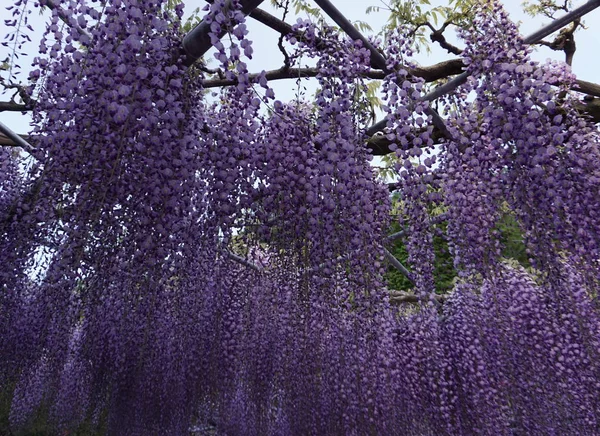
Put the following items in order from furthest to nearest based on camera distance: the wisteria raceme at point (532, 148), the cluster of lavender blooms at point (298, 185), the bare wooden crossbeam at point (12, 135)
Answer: the bare wooden crossbeam at point (12, 135), the wisteria raceme at point (532, 148), the cluster of lavender blooms at point (298, 185)

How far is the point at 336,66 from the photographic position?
2842mm

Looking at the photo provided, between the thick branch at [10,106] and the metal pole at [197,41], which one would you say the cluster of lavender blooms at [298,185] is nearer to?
the metal pole at [197,41]

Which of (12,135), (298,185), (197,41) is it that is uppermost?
(12,135)

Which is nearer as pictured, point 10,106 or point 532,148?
point 532,148

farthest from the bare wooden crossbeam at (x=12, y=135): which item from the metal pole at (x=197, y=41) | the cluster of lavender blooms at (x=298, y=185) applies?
the metal pole at (x=197, y=41)

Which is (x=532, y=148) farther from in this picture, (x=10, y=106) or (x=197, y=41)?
(x=10, y=106)

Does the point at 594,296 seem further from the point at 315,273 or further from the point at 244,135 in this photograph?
the point at 244,135

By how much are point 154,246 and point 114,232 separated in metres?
0.29

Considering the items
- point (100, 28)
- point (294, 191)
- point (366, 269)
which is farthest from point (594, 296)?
point (100, 28)

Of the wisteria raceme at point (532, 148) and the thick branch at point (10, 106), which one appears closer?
the wisteria raceme at point (532, 148)

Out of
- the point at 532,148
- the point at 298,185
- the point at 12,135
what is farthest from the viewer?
the point at 12,135

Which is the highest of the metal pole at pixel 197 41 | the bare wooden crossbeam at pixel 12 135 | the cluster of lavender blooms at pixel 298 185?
the bare wooden crossbeam at pixel 12 135

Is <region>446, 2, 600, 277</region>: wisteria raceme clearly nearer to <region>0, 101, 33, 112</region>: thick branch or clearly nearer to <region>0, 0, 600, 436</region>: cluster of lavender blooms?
<region>0, 0, 600, 436</region>: cluster of lavender blooms

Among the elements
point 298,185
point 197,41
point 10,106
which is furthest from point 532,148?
point 10,106
